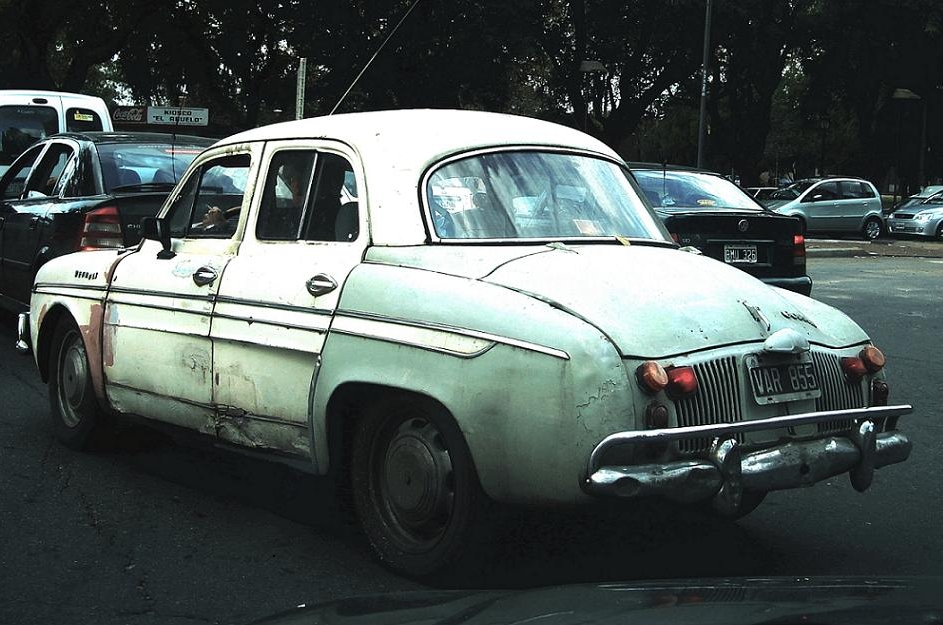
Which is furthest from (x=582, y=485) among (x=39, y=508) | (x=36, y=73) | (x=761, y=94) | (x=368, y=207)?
(x=761, y=94)

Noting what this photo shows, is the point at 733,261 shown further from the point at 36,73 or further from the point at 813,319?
the point at 36,73

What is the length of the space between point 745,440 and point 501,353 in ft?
2.81

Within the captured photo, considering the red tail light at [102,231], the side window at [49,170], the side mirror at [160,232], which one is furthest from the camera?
the side window at [49,170]

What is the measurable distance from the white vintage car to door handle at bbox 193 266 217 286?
0.02 metres

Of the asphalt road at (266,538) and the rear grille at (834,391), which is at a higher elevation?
the rear grille at (834,391)

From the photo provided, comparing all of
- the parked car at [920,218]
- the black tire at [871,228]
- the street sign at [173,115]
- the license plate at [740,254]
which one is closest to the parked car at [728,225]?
the license plate at [740,254]

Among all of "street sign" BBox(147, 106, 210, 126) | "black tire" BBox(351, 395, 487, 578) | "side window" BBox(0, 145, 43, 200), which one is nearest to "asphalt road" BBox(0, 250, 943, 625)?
"black tire" BBox(351, 395, 487, 578)

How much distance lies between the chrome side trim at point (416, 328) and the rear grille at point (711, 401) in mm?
454

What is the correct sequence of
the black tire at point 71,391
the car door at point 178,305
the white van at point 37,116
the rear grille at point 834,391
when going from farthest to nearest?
1. the white van at point 37,116
2. the black tire at point 71,391
3. the car door at point 178,305
4. the rear grille at point 834,391

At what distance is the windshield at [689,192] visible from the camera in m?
12.4

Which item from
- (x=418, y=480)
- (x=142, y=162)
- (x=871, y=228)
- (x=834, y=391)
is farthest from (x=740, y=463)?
(x=871, y=228)

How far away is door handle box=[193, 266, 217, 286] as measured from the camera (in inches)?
225

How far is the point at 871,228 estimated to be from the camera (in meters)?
36.5

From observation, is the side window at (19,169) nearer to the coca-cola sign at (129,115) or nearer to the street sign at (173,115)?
the street sign at (173,115)
